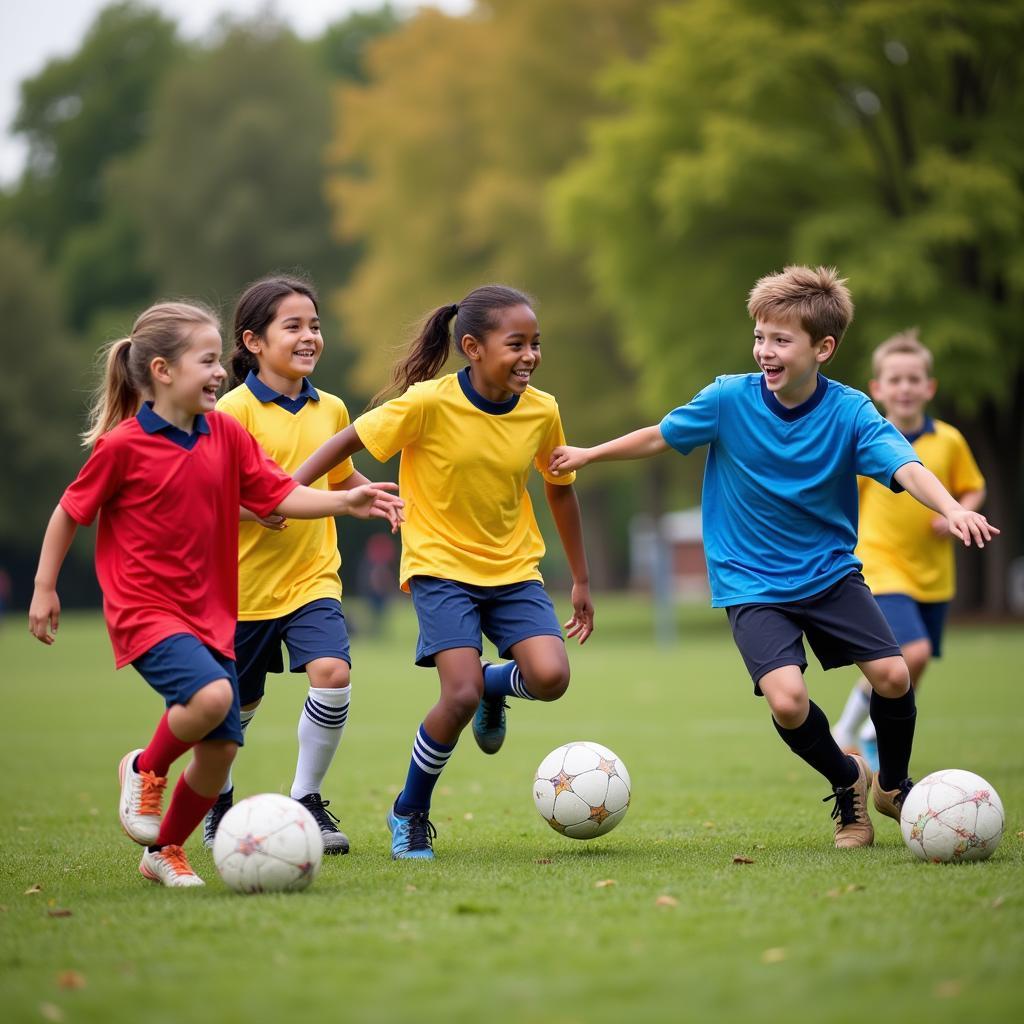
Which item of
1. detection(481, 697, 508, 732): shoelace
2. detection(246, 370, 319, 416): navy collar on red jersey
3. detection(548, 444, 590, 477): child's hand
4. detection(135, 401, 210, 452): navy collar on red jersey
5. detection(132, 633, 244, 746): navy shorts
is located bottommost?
detection(481, 697, 508, 732): shoelace

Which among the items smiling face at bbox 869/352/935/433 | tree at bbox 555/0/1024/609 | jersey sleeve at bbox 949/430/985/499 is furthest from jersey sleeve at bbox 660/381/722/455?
tree at bbox 555/0/1024/609

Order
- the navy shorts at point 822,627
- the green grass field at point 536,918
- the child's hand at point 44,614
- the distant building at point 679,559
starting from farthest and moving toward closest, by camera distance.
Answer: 1. the distant building at point 679,559
2. the navy shorts at point 822,627
3. the child's hand at point 44,614
4. the green grass field at point 536,918

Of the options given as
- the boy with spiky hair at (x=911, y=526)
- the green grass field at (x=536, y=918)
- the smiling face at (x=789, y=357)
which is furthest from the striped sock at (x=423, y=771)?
the boy with spiky hair at (x=911, y=526)

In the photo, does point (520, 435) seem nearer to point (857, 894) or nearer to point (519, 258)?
point (857, 894)

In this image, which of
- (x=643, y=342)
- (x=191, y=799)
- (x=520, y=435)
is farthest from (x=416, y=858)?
(x=643, y=342)

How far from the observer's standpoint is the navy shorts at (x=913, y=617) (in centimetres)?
856

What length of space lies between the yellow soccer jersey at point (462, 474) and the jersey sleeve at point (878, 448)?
1360mm

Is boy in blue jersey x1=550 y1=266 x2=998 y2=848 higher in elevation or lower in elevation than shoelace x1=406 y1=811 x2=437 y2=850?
higher

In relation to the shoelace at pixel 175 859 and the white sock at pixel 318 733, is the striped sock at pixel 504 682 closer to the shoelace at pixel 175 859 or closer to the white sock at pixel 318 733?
the white sock at pixel 318 733

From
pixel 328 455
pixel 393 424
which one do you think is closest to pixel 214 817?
pixel 328 455

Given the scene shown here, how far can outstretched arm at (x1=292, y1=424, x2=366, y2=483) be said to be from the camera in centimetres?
615

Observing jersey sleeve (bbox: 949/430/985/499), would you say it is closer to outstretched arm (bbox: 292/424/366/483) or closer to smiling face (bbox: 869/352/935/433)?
smiling face (bbox: 869/352/935/433)

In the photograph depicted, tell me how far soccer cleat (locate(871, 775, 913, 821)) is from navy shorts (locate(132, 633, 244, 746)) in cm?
291

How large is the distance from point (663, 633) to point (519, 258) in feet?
42.3
